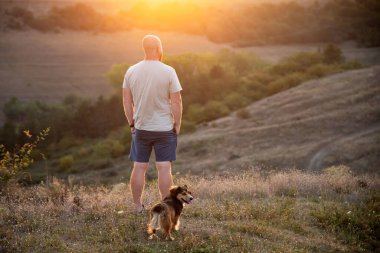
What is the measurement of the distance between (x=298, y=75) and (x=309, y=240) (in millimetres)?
56994

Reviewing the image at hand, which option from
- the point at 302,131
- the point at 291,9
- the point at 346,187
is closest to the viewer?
the point at 346,187

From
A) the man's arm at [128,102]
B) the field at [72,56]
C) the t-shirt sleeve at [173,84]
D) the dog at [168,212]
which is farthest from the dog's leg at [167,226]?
the field at [72,56]

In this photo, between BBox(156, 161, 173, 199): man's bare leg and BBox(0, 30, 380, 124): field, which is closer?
BBox(156, 161, 173, 199): man's bare leg

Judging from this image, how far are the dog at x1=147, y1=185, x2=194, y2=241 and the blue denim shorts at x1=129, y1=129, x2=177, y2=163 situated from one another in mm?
567

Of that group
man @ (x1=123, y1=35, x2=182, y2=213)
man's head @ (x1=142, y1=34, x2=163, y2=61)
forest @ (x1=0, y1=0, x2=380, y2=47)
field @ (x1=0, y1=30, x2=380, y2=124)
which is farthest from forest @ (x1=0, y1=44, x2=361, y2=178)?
man's head @ (x1=142, y1=34, x2=163, y2=61)

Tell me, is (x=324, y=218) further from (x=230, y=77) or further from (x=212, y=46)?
(x=212, y=46)

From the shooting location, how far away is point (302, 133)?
127 ft

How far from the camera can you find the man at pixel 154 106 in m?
6.47

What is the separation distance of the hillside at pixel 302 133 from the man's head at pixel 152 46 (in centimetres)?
2278

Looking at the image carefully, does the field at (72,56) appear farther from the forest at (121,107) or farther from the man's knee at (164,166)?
the man's knee at (164,166)

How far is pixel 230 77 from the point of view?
65938 millimetres

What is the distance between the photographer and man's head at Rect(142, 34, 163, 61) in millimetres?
6469

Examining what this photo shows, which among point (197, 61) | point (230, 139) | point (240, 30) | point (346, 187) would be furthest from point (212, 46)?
point (346, 187)

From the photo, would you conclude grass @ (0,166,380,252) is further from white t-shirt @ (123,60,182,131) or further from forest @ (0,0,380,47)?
forest @ (0,0,380,47)
